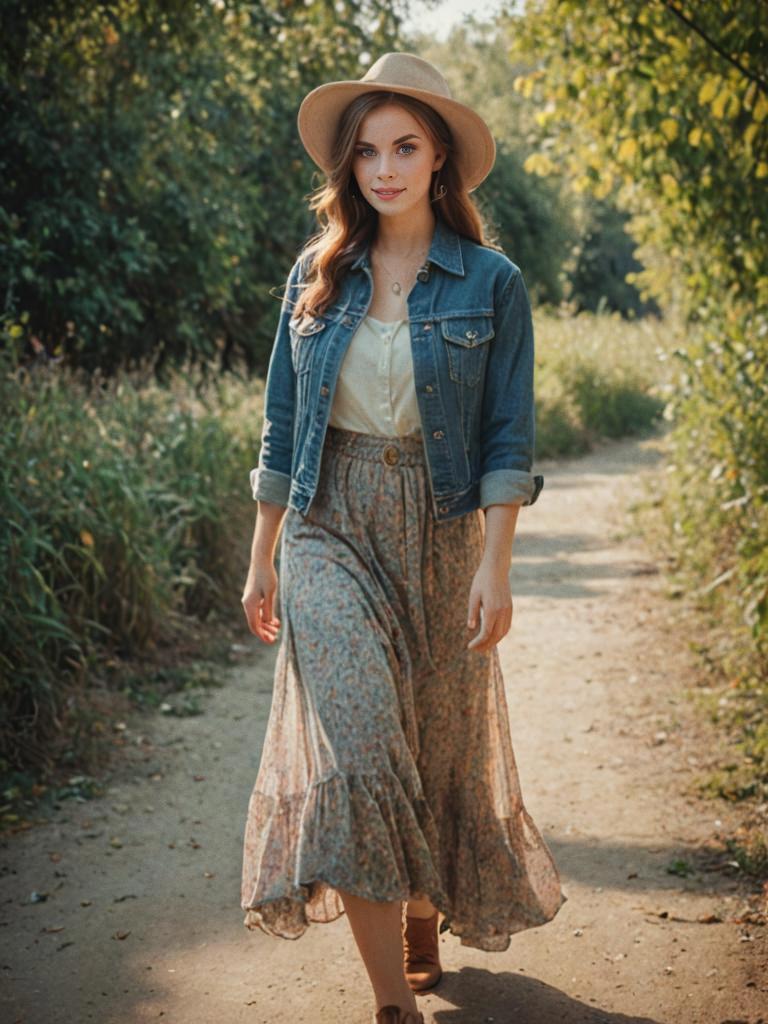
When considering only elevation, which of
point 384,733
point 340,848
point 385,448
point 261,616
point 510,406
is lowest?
point 340,848

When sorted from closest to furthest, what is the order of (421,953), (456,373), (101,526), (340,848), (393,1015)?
(340,848)
(393,1015)
(456,373)
(421,953)
(101,526)

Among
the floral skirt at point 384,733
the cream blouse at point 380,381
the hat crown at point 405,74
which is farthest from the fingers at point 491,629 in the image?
the hat crown at point 405,74

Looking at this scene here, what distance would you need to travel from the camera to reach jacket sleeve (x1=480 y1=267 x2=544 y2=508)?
2908 mm

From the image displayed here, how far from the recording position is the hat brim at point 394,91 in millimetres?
2955

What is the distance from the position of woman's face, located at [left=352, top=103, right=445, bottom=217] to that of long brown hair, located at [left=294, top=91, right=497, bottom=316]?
2 centimetres

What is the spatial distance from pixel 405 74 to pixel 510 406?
2.67ft

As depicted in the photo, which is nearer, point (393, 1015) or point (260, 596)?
point (393, 1015)

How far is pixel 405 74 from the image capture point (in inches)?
115

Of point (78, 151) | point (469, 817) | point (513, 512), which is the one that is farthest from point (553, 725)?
point (78, 151)

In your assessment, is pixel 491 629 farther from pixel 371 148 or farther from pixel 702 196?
pixel 702 196

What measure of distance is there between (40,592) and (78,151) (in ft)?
19.7

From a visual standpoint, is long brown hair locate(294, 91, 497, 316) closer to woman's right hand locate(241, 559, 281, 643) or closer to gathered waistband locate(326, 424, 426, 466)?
gathered waistband locate(326, 424, 426, 466)

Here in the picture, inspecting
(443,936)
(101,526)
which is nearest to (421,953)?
(443,936)

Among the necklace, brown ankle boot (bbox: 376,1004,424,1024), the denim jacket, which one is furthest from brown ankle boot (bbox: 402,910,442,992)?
the necklace
